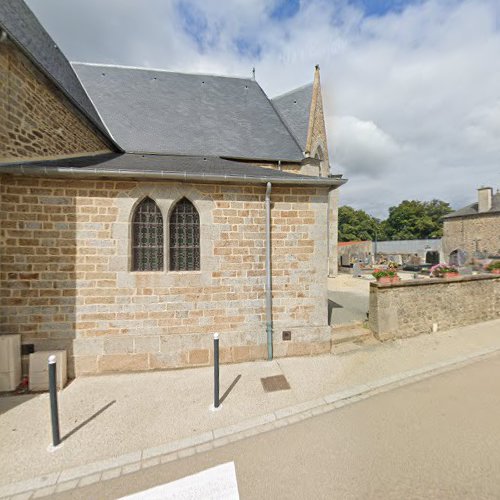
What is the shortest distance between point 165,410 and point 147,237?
9.63ft

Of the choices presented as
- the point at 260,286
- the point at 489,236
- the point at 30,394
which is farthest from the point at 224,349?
the point at 489,236

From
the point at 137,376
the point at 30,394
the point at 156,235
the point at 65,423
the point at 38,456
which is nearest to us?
the point at 38,456

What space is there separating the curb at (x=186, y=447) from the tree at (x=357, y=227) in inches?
2036

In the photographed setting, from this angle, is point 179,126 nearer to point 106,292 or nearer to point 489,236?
point 106,292

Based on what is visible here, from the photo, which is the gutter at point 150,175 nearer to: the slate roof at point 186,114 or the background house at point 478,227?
the slate roof at point 186,114

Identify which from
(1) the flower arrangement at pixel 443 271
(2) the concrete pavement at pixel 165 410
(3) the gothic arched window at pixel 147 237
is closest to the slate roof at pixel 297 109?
(1) the flower arrangement at pixel 443 271

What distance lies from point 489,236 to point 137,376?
36387mm

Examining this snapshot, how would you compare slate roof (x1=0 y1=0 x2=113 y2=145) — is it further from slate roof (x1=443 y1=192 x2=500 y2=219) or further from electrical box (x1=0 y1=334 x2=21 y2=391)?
slate roof (x1=443 y1=192 x2=500 y2=219)

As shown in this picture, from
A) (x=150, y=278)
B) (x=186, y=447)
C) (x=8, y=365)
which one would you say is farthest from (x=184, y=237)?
(x=8, y=365)

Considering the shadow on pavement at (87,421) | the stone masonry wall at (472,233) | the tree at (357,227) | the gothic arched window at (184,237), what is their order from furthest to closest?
1. the tree at (357,227)
2. the stone masonry wall at (472,233)
3. the gothic arched window at (184,237)
4. the shadow on pavement at (87,421)

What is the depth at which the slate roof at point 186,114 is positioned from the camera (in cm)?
826

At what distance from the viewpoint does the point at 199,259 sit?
496cm

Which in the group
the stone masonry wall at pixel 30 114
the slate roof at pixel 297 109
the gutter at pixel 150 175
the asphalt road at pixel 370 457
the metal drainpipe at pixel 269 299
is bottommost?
the asphalt road at pixel 370 457

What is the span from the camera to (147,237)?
189 inches
